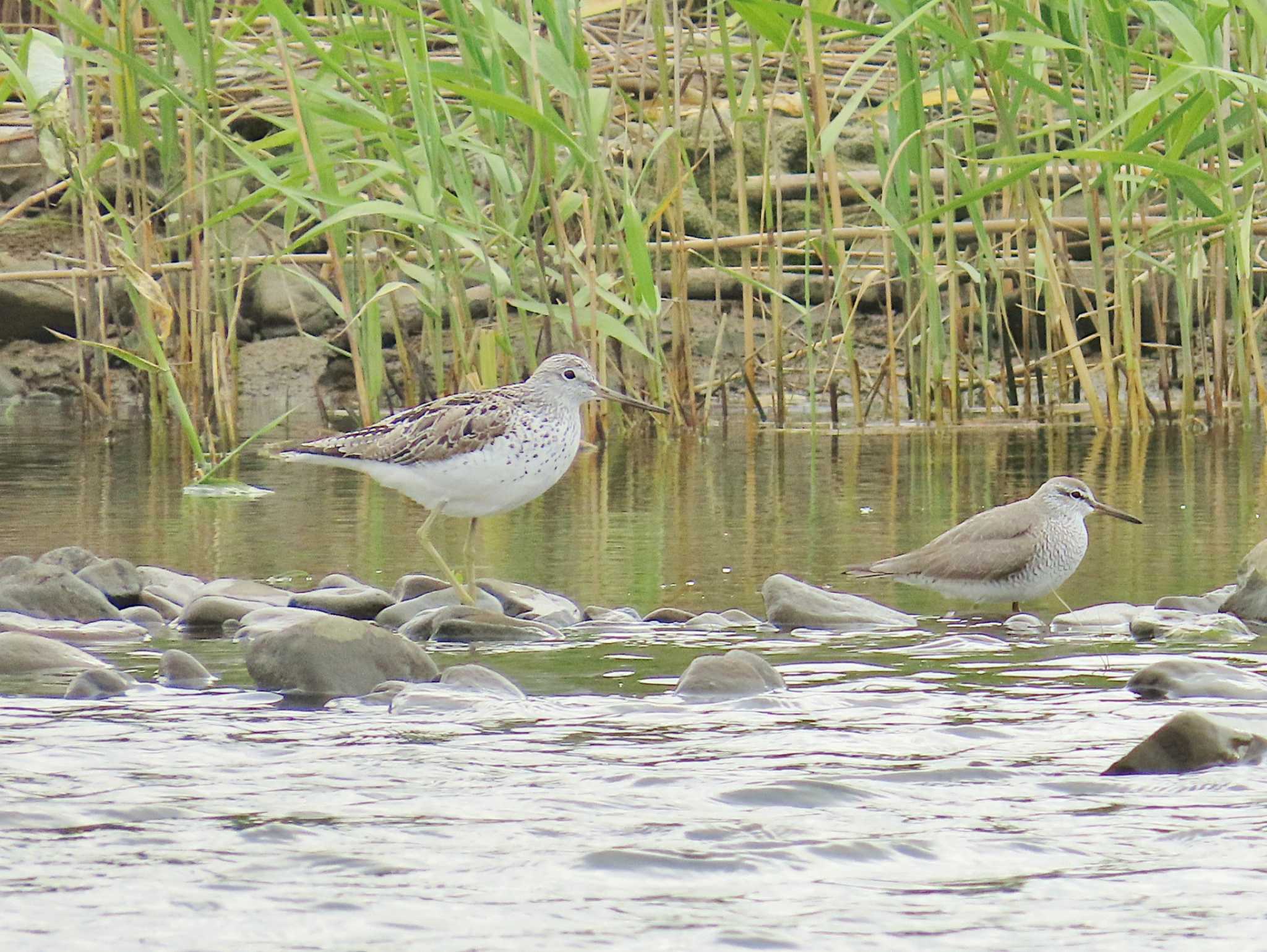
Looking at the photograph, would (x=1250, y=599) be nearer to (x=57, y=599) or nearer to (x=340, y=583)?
(x=340, y=583)

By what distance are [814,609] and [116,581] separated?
2393 mm

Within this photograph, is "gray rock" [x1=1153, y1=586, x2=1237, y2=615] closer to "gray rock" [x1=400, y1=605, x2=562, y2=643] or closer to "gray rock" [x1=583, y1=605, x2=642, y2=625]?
"gray rock" [x1=583, y1=605, x2=642, y2=625]

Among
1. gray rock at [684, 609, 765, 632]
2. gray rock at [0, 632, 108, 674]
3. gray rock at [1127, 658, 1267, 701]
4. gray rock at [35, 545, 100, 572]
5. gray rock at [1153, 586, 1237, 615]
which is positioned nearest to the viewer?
gray rock at [1127, 658, 1267, 701]

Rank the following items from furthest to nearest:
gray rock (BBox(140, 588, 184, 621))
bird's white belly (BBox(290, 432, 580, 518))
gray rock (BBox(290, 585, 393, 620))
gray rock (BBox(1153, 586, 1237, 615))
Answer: bird's white belly (BBox(290, 432, 580, 518)) < gray rock (BBox(140, 588, 184, 621)) < gray rock (BBox(290, 585, 393, 620)) < gray rock (BBox(1153, 586, 1237, 615))

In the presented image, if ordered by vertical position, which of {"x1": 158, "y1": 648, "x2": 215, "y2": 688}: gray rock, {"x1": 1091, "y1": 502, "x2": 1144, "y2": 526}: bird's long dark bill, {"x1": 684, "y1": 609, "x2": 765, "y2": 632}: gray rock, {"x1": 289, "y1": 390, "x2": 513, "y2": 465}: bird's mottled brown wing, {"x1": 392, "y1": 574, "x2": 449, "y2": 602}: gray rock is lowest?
{"x1": 158, "y1": 648, "x2": 215, "y2": 688}: gray rock

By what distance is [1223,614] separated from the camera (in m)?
6.32

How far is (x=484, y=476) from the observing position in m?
7.56

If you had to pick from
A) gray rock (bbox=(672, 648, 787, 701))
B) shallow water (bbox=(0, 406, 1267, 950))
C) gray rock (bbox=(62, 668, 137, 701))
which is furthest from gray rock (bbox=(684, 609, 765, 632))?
gray rock (bbox=(62, 668, 137, 701))

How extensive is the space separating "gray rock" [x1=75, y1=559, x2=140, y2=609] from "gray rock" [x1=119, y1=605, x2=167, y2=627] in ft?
0.68

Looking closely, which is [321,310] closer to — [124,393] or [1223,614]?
[124,393]

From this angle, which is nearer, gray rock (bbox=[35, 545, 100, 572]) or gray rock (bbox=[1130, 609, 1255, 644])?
gray rock (bbox=[1130, 609, 1255, 644])

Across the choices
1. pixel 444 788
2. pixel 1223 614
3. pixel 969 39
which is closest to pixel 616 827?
pixel 444 788

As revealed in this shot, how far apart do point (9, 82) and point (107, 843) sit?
6208 mm

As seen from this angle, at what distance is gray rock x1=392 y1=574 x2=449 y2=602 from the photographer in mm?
7188
